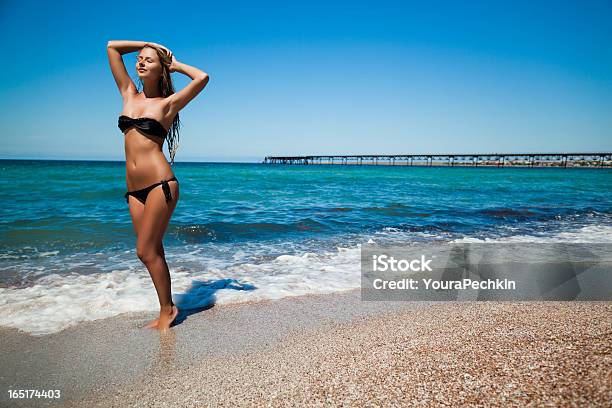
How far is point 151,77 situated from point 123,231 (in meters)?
5.84

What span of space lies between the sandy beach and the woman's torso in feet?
4.50

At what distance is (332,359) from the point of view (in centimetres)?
228

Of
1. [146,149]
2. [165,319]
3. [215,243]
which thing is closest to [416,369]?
[165,319]

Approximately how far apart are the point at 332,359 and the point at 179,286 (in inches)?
102

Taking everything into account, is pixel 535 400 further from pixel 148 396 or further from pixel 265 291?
pixel 265 291

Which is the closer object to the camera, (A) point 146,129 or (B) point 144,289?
(A) point 146,129

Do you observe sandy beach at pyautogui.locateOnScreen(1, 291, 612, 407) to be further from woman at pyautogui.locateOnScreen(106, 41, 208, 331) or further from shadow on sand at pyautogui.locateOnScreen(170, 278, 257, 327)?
woman at pyautogui.locateOnScreen(106, 41, 208, 331)

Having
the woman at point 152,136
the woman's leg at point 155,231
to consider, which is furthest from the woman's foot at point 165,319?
the woman at point 152,136

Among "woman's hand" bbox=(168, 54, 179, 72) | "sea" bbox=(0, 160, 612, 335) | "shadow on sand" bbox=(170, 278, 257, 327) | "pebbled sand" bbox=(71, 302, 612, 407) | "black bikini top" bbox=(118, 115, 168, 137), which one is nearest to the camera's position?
"pebbled sand" bbox=(71, 302, 612, 407)

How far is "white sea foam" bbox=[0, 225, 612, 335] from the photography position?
3.23 m

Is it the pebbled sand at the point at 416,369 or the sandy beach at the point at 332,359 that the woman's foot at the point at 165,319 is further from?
the pebbled sand at the point at 416,369

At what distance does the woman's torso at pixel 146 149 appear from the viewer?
8.79ft

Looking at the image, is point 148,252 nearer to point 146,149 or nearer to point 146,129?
point 146,149

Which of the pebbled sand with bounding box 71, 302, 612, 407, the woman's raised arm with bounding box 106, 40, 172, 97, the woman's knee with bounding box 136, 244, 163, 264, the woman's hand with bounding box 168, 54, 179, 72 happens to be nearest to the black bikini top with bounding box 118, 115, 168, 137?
the woman's raised arm with bounding box 106, 40, 172, 97
